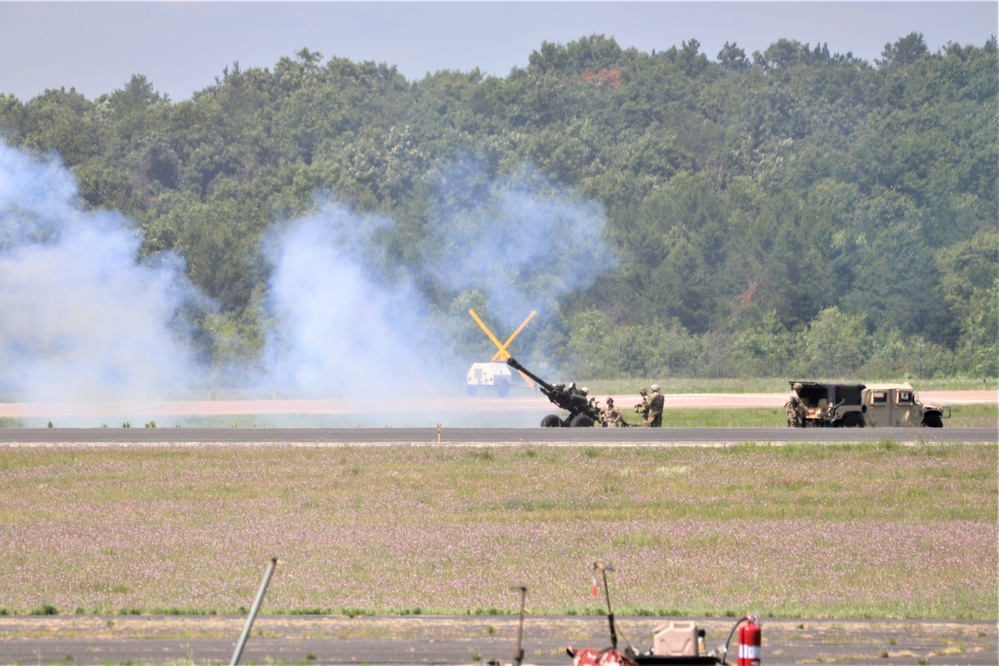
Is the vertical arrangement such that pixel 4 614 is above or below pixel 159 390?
below

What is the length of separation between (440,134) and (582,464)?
6544cm

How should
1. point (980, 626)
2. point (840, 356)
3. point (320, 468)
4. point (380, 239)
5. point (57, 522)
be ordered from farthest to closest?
1. point (840, 356)
2. point (380, 239)
3. point (320, 468)
4. point (57, 522)
5. point (980, 626)

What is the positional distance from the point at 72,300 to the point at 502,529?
3518cm

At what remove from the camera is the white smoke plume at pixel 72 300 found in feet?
177

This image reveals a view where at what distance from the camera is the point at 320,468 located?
35.1m

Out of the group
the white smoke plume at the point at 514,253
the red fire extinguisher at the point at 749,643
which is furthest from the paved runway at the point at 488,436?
the white smoke plume at the point at 514,253

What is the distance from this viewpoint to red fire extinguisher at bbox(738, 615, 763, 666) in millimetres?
12422

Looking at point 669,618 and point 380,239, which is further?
point 380,239

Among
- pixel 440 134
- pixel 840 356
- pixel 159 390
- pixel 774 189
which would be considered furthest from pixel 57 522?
pixel 774 189

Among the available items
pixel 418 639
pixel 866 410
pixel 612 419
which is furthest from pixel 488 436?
pixel 418 639

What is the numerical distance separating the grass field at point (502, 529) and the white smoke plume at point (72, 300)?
17.2 meters

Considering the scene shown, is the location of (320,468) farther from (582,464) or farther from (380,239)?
(380,239)

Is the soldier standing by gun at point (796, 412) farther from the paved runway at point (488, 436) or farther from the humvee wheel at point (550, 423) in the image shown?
the humvee wheel at point (550, 423)

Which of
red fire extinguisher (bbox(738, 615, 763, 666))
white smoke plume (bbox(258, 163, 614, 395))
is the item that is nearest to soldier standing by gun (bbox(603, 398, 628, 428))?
white smoke plume (bbox(258, 163, 614, 395))
